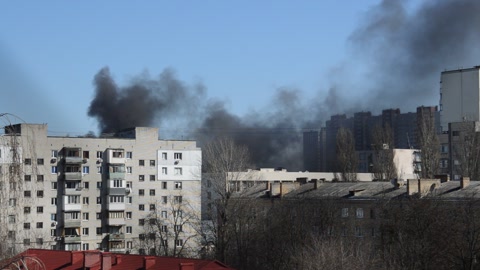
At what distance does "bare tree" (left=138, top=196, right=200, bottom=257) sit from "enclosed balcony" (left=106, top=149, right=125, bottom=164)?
6.04 m

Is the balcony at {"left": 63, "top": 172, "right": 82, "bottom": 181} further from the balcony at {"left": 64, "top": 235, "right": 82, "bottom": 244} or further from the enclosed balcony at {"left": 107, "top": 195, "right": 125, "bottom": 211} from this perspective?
the balcony at {"left": 64, "top": 235, "right": 82, "bottom": 244}

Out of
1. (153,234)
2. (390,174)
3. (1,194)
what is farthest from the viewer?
(390,174)

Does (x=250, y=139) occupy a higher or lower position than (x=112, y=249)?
higher

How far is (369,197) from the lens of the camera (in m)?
65.4

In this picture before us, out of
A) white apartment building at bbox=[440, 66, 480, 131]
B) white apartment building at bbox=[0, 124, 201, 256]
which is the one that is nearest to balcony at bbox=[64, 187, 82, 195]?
white apartment building at bbox=[0, 124, 201, 256]

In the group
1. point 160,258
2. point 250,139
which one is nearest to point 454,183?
point 160,258

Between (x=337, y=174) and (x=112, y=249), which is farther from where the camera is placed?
(x=337, y=174)

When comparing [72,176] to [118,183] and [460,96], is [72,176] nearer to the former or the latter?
[118,183]

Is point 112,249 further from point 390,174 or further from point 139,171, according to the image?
point 390,174

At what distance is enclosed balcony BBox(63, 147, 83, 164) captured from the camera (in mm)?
80812

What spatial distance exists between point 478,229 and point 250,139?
93321 mm

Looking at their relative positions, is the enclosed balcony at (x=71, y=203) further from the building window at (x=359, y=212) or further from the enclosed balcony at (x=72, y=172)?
the building window at (x=359, y=212)

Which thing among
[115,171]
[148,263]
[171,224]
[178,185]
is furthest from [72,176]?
[148,263]

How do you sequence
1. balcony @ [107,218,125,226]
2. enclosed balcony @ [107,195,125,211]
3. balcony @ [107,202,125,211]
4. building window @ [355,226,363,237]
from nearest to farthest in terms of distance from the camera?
building window @ [355,226,363,237] < balcony @ [107,218,125,226] < balcony @ [107,202,125,211] < enclosed balcony @ [107,195,125,211]
